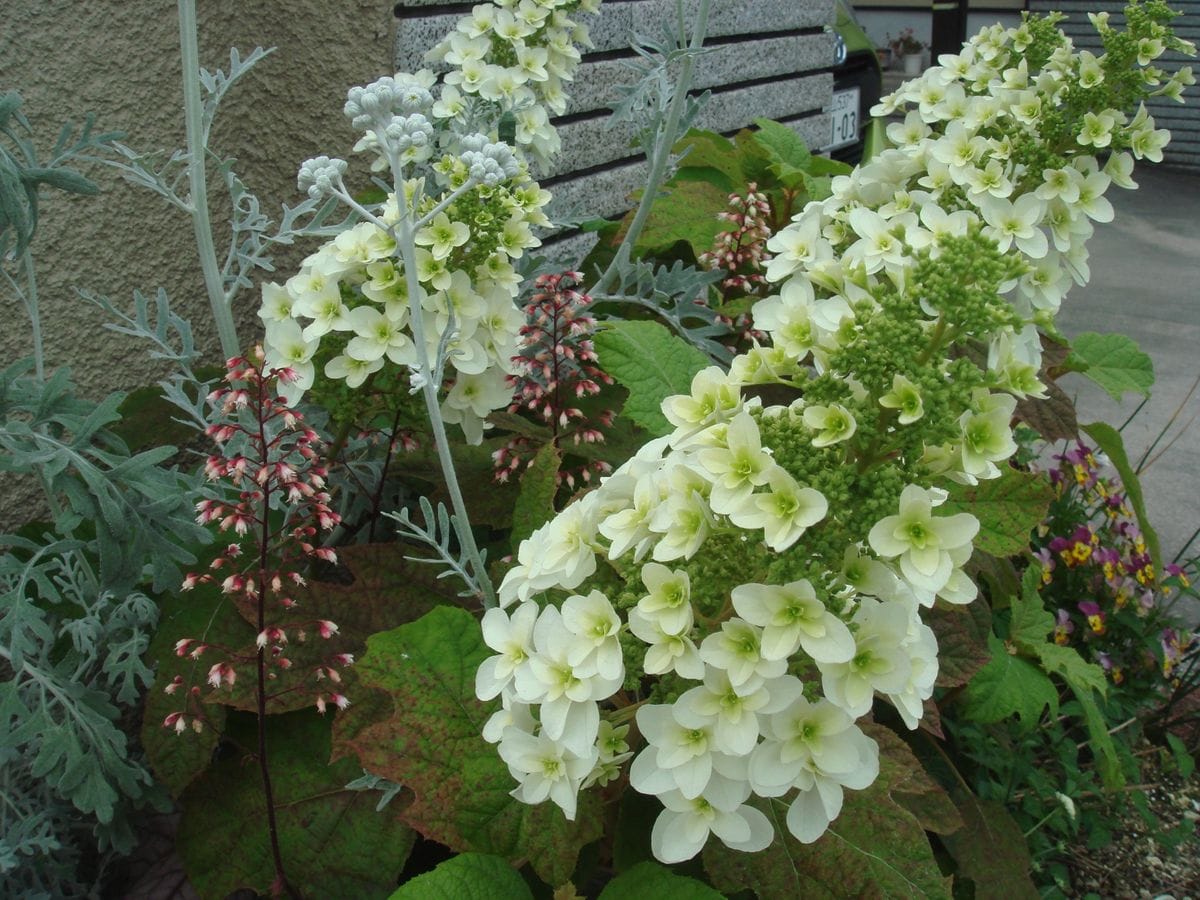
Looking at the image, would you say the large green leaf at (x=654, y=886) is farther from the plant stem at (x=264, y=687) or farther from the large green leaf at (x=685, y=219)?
the large green leaf at (x=685, y=219)

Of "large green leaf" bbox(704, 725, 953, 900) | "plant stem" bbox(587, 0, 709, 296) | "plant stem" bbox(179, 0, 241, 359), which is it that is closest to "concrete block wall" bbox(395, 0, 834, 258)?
"plant stem" bbox(587, 0, 709, 296)

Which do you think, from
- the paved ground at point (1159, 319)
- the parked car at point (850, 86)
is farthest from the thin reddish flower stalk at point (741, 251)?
the parked car at point (850, 86)

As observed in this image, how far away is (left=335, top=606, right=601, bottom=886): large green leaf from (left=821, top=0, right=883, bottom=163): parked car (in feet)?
12.2

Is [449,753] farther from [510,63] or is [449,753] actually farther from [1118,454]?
[1118,454]

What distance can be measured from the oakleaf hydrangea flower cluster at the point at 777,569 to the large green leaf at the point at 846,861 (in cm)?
21

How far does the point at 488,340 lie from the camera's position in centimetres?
167

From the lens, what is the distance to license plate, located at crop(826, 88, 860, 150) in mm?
4758

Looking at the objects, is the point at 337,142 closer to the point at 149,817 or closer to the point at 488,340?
the point at 488,340

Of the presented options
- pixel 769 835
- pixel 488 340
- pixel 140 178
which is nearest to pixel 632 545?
pixel 769 835

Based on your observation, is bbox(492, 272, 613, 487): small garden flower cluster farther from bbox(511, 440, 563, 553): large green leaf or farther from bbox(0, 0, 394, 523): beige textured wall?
bbox(0, 0, 394, 523): beige textured wall

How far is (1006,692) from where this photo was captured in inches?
74.0

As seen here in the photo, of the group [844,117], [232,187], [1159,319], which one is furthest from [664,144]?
[1159,319]

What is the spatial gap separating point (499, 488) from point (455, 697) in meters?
0.50

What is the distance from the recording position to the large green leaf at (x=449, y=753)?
1.30 meters
